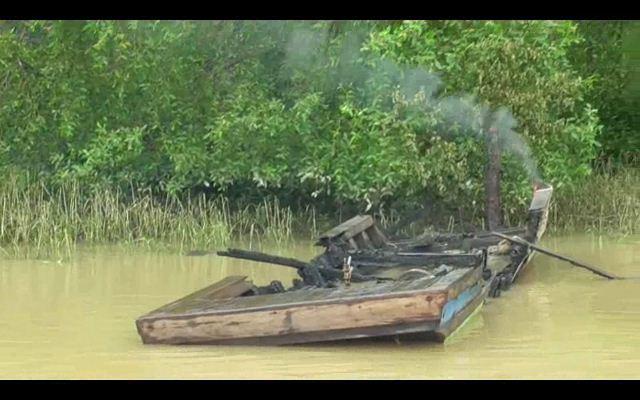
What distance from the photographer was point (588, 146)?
15.4 meters

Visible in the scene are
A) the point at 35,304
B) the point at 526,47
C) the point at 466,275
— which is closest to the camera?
the point at 466,275

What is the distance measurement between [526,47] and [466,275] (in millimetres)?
5930

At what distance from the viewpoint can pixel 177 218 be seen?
15719 mm

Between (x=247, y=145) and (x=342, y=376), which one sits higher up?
(x=247, y=145)

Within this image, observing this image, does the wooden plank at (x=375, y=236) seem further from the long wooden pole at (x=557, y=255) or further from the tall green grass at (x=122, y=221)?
the tall green grass at (x=122, y=221)

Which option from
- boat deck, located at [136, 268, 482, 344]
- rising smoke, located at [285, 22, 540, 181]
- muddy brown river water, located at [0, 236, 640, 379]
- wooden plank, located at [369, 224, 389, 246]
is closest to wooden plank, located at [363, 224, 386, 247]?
wooden plank, located at [369, 224, 389, 246]

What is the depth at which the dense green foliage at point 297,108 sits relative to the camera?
14.7 metres

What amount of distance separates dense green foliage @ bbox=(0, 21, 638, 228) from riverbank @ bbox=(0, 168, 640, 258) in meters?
0.28

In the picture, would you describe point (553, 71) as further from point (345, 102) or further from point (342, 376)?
point (342, 376)

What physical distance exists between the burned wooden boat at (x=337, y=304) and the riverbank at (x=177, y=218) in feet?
16.8

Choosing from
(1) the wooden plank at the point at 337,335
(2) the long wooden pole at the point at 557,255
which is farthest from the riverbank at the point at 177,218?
(1) the wooden plank at the point at 337,335

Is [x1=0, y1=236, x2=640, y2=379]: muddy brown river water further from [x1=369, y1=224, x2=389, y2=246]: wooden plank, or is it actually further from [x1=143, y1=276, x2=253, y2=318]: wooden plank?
[x1=369, y1=224, x2=389, y2=246]: wooden plank

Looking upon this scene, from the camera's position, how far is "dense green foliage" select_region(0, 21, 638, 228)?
1474 centimetres
